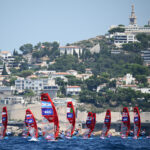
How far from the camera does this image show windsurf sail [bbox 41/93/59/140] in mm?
64750

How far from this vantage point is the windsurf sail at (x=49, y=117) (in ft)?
212

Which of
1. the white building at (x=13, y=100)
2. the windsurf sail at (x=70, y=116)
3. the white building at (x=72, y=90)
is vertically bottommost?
the white building at (x=13, y=100)

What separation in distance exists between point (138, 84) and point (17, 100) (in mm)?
40969

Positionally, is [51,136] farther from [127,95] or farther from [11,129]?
[127,95]

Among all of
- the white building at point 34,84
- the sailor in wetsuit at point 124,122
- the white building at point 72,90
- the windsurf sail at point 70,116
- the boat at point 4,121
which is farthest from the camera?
the white building at point 34,84

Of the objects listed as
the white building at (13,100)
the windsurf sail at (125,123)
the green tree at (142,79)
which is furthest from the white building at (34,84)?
the windsurf sail at (125,123)

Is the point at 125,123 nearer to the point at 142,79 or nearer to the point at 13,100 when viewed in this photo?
the point at 13,100

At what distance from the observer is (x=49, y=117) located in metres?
65.2

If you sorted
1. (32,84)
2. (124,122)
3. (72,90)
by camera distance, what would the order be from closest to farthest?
1. (124,122)
2. (72,90)
3. (32,84)

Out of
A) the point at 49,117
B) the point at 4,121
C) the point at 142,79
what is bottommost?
the point at 4,121

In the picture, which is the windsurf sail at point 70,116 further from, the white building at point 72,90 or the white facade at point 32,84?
the white facade at point 32,84

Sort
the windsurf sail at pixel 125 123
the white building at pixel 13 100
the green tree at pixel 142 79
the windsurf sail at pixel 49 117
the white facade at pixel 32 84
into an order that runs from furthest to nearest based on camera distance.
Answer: the green tree at pixel 142 79 < the white facade at pixel 32 84 < the white building at pixel 13 100 < the windsurf sail at pixel 125 123 < the windsurf sail at pixel 49 117

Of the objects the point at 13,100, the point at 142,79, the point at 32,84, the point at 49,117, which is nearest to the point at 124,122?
the point at 49,117

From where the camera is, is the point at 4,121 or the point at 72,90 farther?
the point at 72,90
